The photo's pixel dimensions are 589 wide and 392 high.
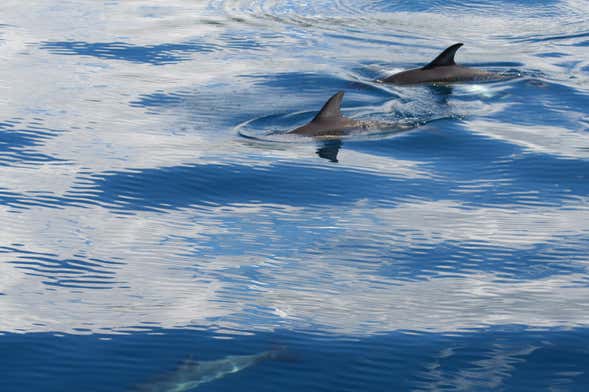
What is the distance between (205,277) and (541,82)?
28.3 ft

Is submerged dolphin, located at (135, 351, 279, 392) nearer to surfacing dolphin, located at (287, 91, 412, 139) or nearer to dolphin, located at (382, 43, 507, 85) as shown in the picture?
surfacing dolphin, located at (287, 91, 412, 139)

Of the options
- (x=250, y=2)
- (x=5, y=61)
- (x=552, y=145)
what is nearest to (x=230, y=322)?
(x=552, y=145)

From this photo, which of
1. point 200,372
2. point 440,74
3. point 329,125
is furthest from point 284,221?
point 440,74

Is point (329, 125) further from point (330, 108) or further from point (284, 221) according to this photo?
point (284, 221)

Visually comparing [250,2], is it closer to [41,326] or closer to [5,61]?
[5,61]

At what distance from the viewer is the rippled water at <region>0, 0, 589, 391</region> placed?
319 inches

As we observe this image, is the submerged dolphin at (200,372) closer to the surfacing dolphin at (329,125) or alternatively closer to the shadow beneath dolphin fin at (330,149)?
the shadow beneath dolphin fin at (330,149)

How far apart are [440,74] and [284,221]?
21.4 feet

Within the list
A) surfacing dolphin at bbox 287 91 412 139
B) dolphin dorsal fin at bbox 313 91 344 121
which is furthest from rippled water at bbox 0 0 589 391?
dolphin dorsal fin at bbox 313 91 344 121

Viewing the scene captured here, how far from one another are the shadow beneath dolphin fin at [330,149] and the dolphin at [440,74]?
3.46 metres

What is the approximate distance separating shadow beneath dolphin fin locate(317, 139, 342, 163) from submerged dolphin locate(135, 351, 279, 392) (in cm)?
504

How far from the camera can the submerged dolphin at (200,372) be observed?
7543 mm

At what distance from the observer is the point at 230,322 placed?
8.62 m

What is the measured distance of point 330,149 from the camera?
521 inches
